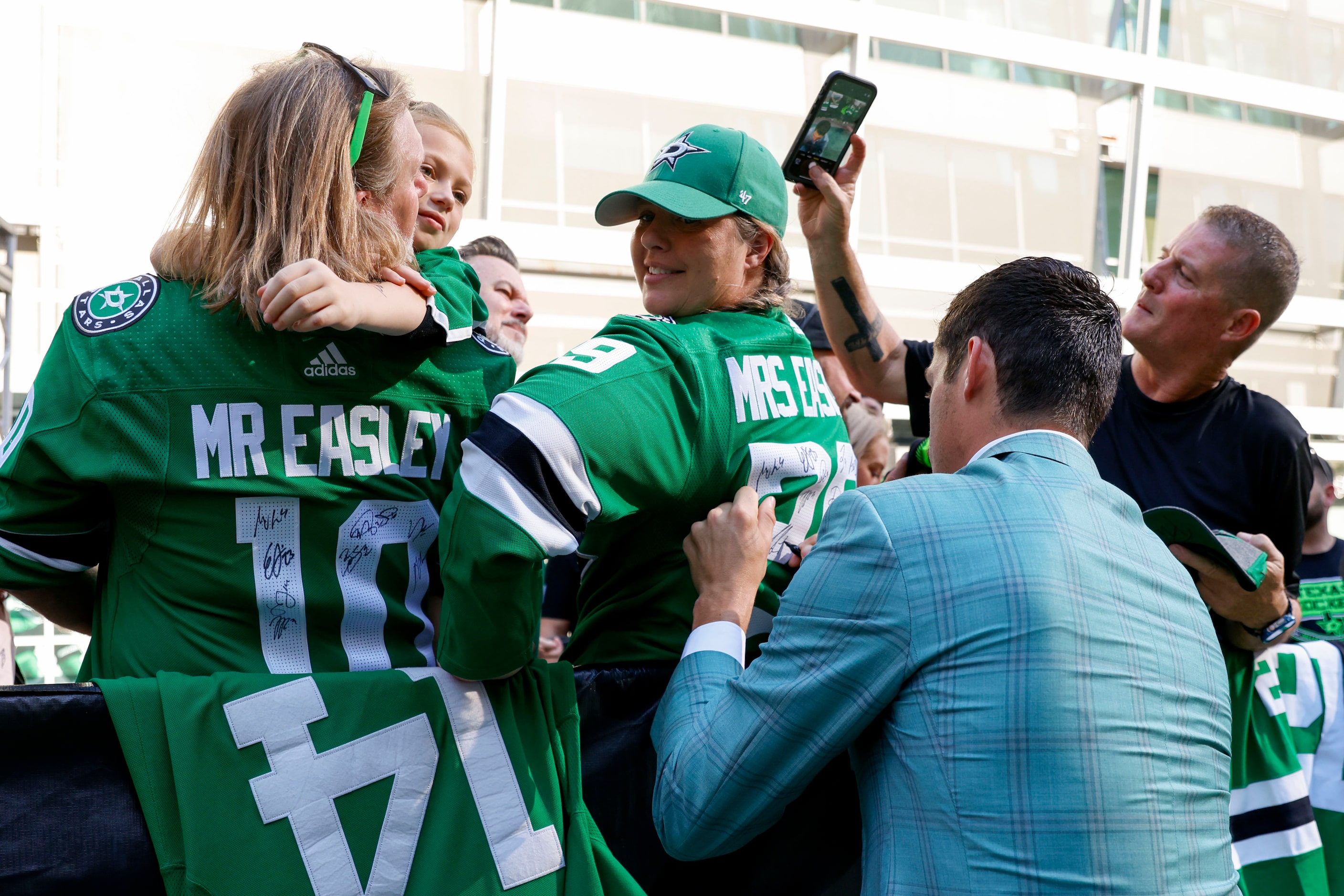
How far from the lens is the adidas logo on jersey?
1.50 metres

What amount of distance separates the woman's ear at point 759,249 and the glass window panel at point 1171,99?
9.55m

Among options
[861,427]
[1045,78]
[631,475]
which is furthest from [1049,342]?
[1045,78]

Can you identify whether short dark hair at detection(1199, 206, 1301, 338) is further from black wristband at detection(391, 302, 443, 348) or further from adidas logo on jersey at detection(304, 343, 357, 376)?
adidas logo on jersey at detection(304, 343, 357, 376)

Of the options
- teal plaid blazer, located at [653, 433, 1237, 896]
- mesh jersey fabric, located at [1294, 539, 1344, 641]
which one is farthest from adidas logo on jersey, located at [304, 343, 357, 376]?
mesh jersey fabric, located at [1294, 539, 1344, 641]

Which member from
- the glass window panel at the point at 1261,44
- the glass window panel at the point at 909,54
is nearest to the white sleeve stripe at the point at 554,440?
the glass window panel at the point at 909,54

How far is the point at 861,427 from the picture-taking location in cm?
384

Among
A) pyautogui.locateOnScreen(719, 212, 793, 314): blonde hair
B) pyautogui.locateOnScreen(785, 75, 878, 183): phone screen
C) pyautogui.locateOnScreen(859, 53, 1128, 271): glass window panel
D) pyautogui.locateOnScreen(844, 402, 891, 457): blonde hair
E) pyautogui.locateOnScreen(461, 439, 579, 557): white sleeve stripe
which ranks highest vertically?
pyautogui.locateOnScreen(859, 53, 1128, 271): glass window panel

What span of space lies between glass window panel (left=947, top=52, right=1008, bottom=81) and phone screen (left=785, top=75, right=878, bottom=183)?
24.5ft

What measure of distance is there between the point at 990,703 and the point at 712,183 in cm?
107

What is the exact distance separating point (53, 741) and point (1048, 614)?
4.29 ft

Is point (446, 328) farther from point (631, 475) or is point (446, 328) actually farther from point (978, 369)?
point (978, 369)

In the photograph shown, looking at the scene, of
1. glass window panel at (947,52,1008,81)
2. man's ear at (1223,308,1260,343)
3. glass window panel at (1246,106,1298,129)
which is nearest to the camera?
man's ear at (1223,308,1260,343)

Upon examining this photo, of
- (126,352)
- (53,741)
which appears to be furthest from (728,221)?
(53,741)

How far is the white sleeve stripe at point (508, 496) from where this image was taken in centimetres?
138
